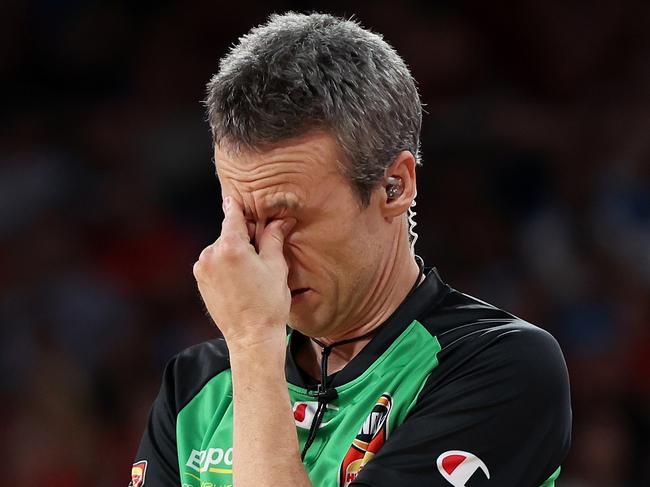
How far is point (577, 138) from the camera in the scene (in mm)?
6789

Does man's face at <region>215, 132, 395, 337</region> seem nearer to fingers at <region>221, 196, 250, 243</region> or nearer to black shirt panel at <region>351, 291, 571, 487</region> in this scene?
fingers at <region>221, 196, 250, 243</region>

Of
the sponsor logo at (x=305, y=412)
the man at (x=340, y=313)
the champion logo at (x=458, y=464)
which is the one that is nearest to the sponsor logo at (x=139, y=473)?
the man at (x=340, y=313)

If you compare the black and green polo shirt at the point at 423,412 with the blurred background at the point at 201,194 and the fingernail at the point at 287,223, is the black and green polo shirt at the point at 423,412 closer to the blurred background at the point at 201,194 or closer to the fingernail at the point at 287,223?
the fingernail at the point at 287,223

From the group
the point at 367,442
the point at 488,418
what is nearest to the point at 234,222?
the point at 367,442

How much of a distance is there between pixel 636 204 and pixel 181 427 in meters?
4.33

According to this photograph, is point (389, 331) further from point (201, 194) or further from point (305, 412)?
point (201, 194)

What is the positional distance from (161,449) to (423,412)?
2.20 ft

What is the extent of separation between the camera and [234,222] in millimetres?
2287

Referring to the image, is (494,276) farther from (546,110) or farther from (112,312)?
(112,312)

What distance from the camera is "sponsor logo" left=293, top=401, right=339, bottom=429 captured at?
242 cm

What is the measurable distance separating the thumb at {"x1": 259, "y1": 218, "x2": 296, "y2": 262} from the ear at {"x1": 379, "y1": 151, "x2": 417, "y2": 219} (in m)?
0.22

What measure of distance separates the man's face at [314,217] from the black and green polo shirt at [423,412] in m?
0.14

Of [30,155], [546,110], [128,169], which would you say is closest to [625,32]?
[546,110]

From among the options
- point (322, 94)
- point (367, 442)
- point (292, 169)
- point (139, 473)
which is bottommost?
point (139, 473)
